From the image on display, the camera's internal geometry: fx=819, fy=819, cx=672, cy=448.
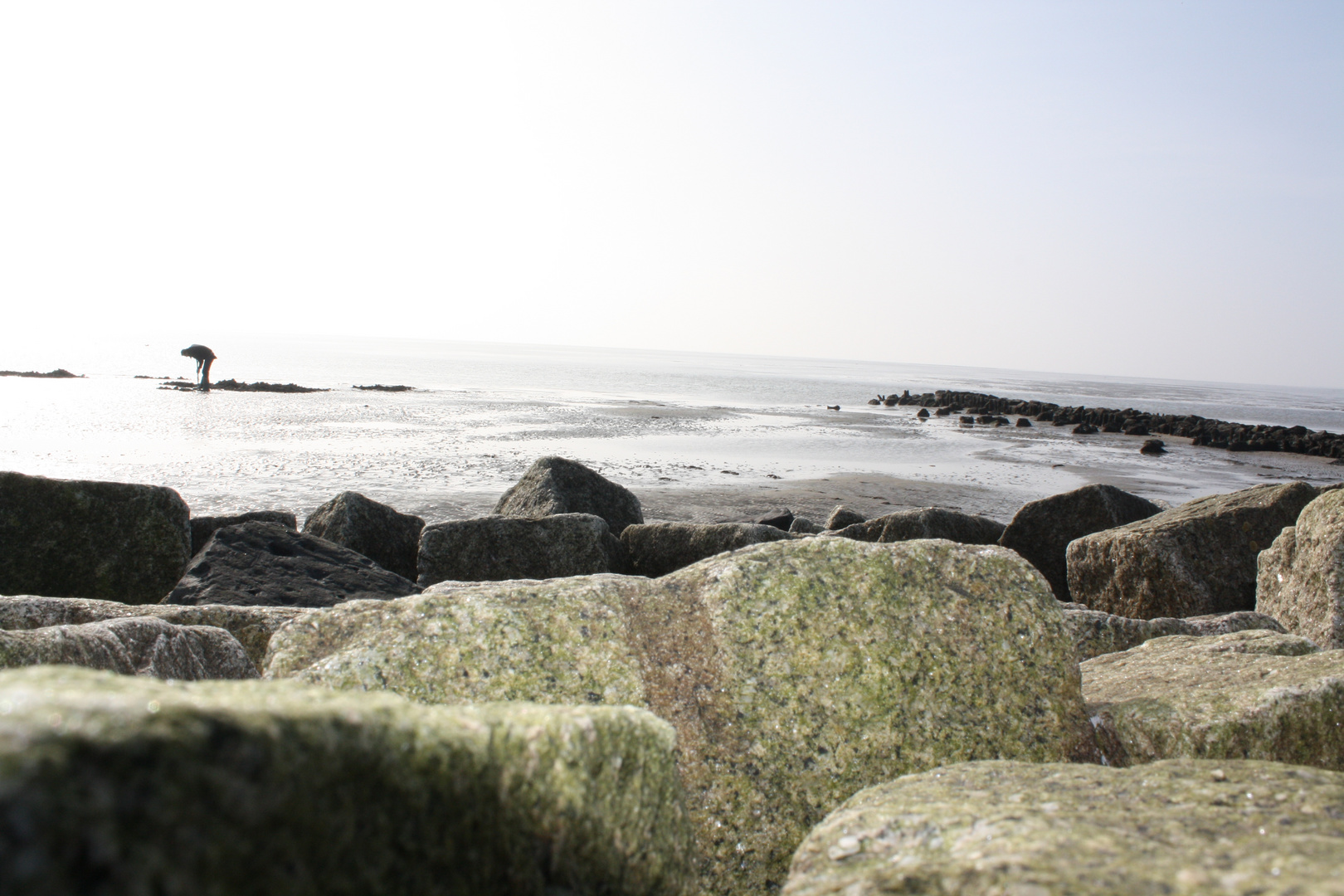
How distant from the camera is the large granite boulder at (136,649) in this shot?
2.97 metres

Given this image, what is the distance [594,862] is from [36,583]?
657cm

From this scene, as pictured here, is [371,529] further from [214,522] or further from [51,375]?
[51,375]

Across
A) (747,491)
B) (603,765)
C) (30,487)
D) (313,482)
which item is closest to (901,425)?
(747,491)

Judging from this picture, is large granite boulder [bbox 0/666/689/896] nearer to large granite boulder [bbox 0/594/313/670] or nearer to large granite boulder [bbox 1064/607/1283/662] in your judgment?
large granite boulder [bbox 0/594/313/670]

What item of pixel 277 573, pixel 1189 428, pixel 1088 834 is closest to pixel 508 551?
pixel 277 573

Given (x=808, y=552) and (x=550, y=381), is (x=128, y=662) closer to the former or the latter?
(x=808, y=552)

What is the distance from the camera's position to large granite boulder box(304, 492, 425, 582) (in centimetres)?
822

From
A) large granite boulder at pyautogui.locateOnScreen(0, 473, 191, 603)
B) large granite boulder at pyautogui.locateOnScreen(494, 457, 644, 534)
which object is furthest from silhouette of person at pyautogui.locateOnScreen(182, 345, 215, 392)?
large granite boulder at pyautogui.locateOnScreen(0, 473, 191, 603)

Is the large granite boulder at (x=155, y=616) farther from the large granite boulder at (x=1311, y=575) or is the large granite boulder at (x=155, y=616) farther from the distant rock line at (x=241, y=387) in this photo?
the distant rock line at (x=241, y=387)

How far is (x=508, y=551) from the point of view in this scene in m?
7.30

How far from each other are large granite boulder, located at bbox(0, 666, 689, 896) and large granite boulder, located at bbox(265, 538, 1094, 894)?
88 centimetres

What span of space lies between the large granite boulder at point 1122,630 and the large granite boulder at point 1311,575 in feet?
1.82

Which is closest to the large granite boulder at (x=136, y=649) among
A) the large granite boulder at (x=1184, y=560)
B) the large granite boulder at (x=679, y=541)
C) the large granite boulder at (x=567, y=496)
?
the large granite boulder at (x=679, y=541)

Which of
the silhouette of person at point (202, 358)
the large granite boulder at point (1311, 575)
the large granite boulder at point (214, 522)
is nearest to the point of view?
the large granite boulder at point (1311, 575)
